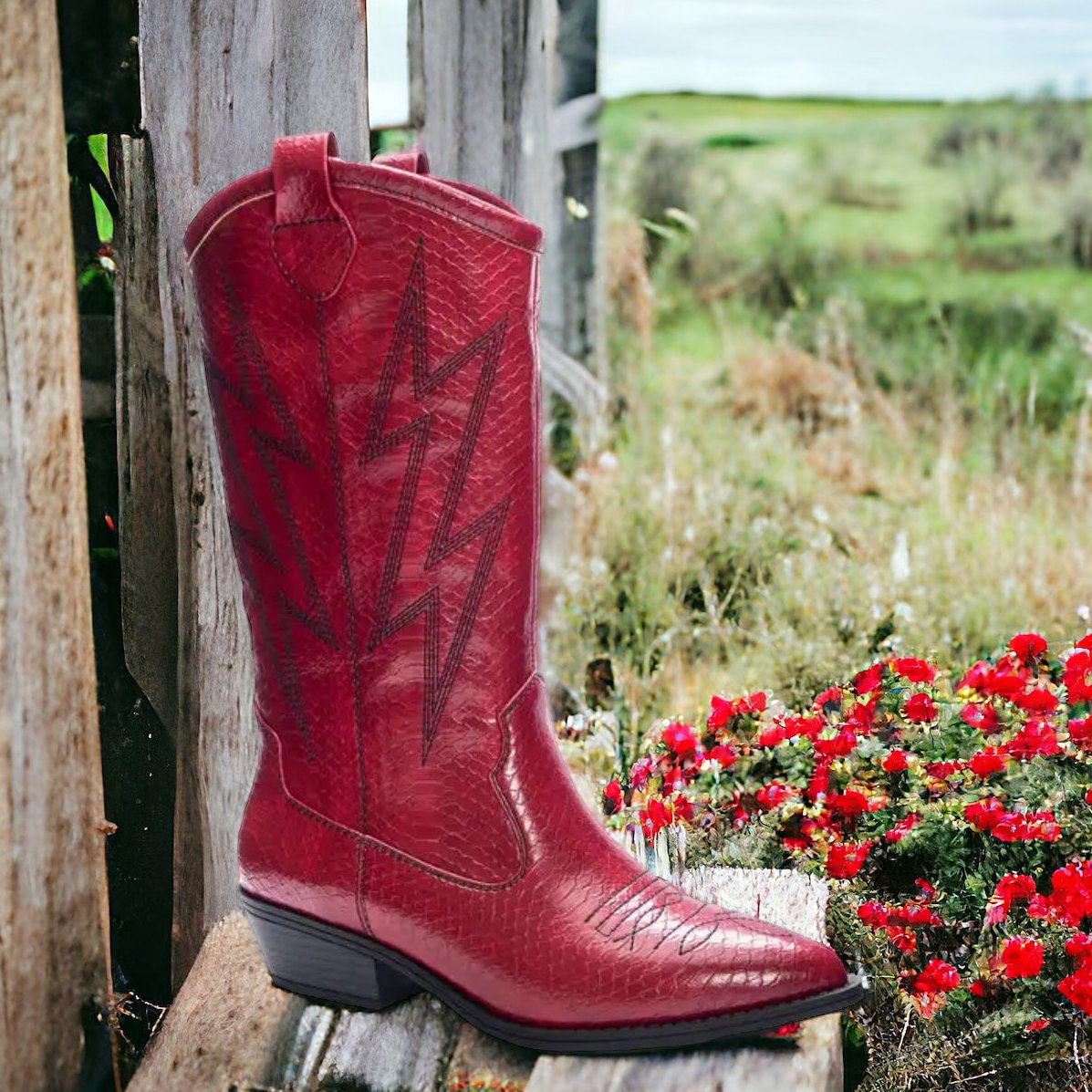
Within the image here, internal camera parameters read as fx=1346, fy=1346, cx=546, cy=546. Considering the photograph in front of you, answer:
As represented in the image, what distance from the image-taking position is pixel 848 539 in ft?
13.5

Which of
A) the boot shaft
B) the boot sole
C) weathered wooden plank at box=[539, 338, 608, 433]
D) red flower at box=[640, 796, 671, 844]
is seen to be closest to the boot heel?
the boot sole

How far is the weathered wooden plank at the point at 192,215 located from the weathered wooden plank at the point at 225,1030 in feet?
0.51

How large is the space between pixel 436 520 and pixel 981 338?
253 inches

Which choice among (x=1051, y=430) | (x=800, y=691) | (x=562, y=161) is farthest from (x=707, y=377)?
(x=800, y=691)

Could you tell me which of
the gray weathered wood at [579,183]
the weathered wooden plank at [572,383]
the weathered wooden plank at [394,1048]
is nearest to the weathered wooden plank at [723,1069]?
the weathered wooden plank at [394,1048]

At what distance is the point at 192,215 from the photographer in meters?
1.50

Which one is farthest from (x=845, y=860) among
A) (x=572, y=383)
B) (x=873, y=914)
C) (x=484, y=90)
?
(x=572, y=383)

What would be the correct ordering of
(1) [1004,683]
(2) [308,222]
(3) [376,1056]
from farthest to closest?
(1) [1004,683] → (3) [376,1056] → (2) [308,222]

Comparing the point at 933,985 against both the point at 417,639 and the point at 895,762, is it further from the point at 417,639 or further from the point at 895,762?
the point at 417,639

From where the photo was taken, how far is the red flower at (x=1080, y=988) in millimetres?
1695

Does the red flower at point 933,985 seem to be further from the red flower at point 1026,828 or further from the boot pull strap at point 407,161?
the boot pull strap at point 407,161

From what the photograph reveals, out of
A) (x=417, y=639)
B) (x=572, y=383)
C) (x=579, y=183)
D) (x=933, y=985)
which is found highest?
(x=579, y=183)

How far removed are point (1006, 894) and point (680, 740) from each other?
59 cm

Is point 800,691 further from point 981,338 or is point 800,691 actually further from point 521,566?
point 981,338
